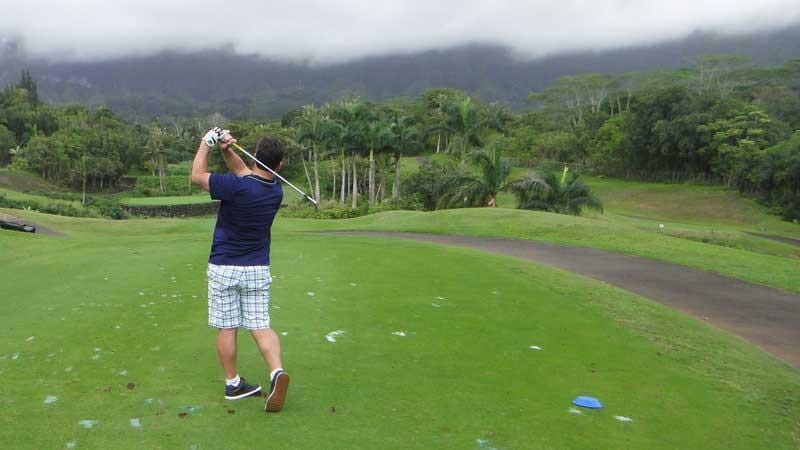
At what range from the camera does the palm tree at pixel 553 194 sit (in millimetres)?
31250

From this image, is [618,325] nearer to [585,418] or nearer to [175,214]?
[585,418]

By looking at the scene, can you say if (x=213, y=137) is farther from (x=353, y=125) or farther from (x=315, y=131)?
(x=315, y=131)

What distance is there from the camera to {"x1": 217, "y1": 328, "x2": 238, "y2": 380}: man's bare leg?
17.7ft

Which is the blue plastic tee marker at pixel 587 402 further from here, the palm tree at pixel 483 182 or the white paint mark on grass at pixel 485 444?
the palm tree at pixel 483 182

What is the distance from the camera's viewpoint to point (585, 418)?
5543mm

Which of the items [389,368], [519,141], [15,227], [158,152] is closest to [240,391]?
[389,368]

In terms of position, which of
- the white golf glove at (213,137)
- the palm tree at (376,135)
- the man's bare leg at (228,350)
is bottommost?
the man's bare leg at (228,350)

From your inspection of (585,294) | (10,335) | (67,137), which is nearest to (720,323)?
(585,294)

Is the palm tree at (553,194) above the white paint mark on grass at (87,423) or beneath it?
above

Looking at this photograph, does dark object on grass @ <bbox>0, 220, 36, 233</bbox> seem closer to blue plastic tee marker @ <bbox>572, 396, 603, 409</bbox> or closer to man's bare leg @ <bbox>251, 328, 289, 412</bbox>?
man's bare leg @ <bbox>251, 328, 289, 412</bbox>

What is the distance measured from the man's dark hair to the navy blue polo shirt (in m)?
0.16

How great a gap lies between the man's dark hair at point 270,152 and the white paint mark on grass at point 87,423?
248 centimetres

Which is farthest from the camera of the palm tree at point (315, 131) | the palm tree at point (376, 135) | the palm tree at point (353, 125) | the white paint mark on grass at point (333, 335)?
the palm tree at point (315, 131)

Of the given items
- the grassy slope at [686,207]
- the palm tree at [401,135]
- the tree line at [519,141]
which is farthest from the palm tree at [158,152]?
the grassy slope at [686,207]
